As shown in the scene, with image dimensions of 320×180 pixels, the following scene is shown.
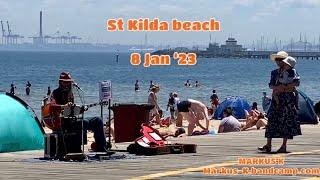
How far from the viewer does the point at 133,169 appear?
11.3 meters

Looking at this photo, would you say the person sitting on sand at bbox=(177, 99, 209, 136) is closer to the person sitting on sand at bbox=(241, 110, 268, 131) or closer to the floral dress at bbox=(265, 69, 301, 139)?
the person sitting on sand at bbox=(241, 110, 268, 131)

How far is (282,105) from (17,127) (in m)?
4.61

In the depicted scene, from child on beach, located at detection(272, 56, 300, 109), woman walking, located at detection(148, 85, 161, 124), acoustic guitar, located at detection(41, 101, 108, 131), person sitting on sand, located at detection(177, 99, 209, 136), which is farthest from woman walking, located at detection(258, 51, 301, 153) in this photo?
woman walking, located at detection(148, 85, 161, 124)

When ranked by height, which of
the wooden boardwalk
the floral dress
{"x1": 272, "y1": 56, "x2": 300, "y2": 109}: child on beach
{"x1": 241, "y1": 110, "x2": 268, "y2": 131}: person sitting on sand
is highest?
{"x1": 272, "y1": 56, "x2": 300, "y2": 109}: child on beach

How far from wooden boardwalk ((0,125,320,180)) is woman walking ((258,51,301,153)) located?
334 mm

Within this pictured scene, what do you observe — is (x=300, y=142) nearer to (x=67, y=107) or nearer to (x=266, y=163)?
(x=266, y=163)

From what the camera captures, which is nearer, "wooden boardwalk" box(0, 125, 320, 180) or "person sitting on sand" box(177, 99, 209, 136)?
"wooden boardwalk" box(0, 125, 320, 180)

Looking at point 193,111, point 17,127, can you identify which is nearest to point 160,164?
point 17,127

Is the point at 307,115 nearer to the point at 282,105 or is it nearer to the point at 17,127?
the point at 17,127

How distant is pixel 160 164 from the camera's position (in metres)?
11.8

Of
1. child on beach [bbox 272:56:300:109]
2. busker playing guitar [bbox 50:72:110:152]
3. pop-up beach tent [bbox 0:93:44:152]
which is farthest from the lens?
pop-up beach tent [bbox 0:93:44:152]

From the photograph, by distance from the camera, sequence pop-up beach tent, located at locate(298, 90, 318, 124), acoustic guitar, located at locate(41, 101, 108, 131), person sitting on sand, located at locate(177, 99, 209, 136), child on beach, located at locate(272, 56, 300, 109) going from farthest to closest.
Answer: person sitting on sand, located at locate(177, 99, 209, 136), pop-up beach tent, located at locate(298, 90, 318, 124), child on beach, located at locate(272, 56, 300, 109), acoustic guitar, located at locate(41, 101, 108, 131)

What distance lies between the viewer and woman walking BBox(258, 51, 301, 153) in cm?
1300

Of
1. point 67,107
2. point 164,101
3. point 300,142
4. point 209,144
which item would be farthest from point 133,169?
point 164,101
